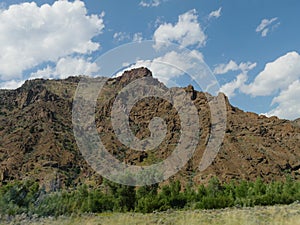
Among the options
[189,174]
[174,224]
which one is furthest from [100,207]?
[189,174]

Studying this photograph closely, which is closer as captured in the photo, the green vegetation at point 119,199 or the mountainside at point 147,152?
the green vegetation at point 119,199

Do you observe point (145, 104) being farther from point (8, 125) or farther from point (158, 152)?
point (8, 125)

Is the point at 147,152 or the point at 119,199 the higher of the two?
the point at 147,152

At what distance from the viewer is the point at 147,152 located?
14675 centimetres

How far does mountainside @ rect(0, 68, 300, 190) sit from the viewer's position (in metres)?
124

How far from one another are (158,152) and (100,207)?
92.0 meters

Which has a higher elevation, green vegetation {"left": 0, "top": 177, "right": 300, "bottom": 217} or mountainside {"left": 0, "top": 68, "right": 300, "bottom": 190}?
mountainside {"left": 0, "top": 68, "right": 300, "bottom": 190}

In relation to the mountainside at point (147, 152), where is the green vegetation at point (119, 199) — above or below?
below

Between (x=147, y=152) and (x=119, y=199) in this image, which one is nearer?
(x=119, y=199)

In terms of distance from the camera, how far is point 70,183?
12925 centimetres

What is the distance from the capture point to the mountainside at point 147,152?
12381 cm

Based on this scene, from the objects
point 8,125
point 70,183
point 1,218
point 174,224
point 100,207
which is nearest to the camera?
point 174,224

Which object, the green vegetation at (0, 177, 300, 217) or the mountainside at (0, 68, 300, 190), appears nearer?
the green vegetation at (0, 177, 300, 217)

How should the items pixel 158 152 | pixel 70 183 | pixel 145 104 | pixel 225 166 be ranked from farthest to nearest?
1. pixel 145 104
2. pixel 158 152
3. pixel 70 183
4. pixel 225 166
